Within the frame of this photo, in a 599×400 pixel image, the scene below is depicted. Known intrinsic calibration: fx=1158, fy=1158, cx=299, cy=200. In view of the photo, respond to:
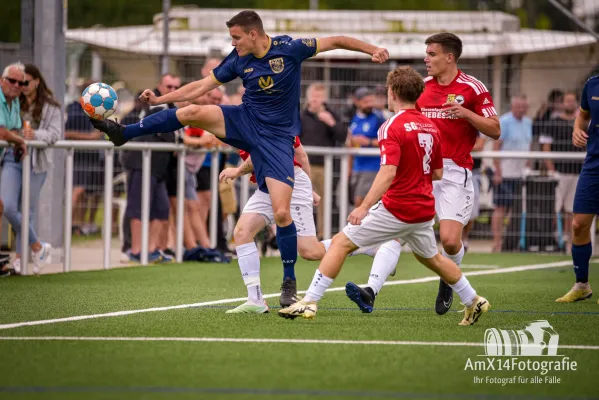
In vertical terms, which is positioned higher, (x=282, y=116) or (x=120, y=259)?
(x=282, y=116)

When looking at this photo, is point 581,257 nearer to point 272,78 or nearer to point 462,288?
point 462,288

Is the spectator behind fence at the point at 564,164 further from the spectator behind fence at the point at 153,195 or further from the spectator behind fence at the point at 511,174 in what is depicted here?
the spectator behind fence at the point at 153,195

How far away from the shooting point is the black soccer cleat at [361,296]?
8.31 m

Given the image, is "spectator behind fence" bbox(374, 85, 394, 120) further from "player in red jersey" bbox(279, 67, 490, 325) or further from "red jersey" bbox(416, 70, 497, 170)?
"player in red jersey" bbox(279, 67, 490, 325)

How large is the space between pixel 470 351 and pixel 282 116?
9.20 ft

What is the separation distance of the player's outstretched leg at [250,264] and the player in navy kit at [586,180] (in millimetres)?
2843

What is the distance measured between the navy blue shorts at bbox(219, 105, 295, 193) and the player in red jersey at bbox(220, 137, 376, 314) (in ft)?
1.29

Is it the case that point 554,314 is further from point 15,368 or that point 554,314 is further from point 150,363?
point 15,368

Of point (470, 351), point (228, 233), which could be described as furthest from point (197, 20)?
point (470, 351)

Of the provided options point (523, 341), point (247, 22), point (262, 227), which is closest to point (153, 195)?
point (262, 227)

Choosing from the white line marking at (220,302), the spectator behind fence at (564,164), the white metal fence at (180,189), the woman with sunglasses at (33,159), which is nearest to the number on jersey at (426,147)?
the white line marking at (220,302)

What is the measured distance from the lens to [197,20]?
21.8m

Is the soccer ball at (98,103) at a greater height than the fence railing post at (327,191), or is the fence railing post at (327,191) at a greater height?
the soccer ball at (98,103)

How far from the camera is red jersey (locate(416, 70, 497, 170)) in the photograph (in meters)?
9.07
